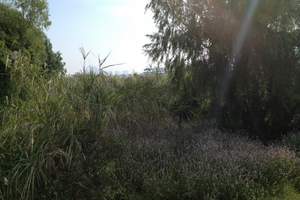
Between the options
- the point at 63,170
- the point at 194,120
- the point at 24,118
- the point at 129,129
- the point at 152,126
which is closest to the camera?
the point at 63,170

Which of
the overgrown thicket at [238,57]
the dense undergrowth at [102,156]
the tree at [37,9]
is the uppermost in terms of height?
the tree at [37,9]

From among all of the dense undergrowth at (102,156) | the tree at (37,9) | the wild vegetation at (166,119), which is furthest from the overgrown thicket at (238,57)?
the tree at (37,9)

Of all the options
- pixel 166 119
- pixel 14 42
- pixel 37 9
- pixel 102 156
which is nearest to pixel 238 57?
pixel 166 119

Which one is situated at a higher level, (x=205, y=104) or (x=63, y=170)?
(x=205, y=104)

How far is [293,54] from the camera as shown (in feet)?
24.2

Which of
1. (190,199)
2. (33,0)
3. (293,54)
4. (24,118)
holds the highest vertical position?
(33,0)

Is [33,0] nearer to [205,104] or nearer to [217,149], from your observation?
[205,104]

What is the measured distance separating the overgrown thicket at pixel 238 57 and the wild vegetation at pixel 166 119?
0.07 feet

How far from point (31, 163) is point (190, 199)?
6.33 ft

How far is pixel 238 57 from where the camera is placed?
7.46m

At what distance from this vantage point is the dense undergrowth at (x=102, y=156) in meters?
4.20

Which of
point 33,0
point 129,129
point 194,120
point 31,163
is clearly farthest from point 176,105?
point 33,0

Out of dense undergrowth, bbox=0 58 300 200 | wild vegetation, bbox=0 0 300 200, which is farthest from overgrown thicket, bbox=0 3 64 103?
dense undergrowth, bbox=0 58 300 200

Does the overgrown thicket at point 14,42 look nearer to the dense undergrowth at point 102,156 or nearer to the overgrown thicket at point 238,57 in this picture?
the dense undergrowth at point 102,156
